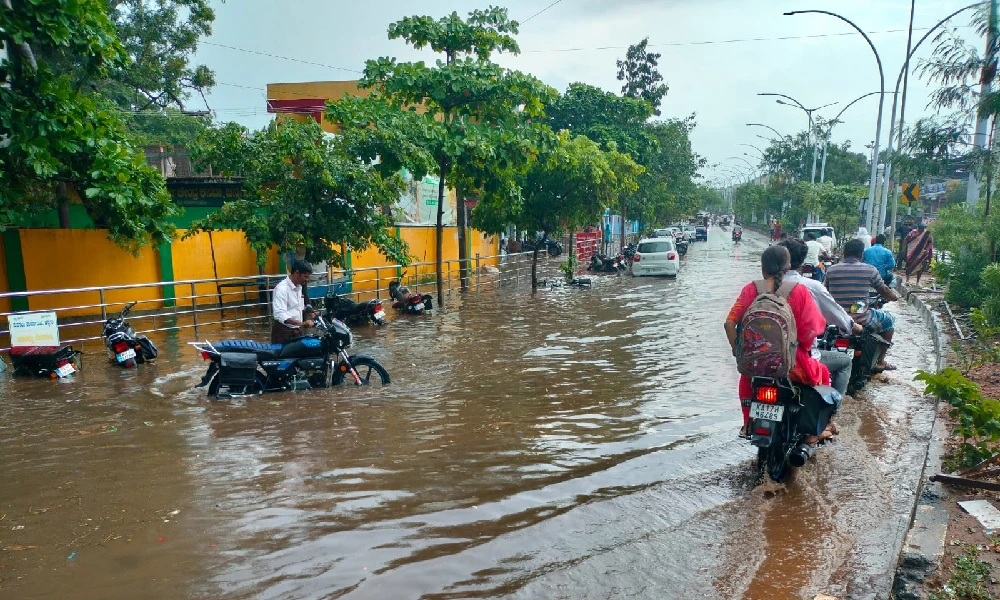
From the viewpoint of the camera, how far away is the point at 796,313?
189 inches

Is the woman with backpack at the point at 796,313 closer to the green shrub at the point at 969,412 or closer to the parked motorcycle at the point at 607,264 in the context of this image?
the green shrub at the point at 969,412

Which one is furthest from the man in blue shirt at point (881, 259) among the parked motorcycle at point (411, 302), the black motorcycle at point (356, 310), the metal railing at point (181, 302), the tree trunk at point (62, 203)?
the tree trunk at point (62, 203)

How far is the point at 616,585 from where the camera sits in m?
3.62

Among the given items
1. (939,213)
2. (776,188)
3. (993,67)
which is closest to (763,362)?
(993,67)

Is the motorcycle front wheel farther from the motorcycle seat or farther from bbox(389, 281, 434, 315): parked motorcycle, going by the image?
bbox(389, 281, 434, 315): parked motorcycle

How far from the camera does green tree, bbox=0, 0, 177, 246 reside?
30.0 feet

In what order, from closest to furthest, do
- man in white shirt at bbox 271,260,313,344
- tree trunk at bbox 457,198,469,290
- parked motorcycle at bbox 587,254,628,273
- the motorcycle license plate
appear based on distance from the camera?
the motorcycle license plate
man in white shirt at bbox 271,260,313,344
tree trunk at bbox 457,198,469,290
parked motorcycle at bbox 587,254,628,273

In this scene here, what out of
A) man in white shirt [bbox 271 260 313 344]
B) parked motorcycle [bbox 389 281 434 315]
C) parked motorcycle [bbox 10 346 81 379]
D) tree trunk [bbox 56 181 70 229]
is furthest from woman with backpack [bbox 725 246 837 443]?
tree trunk [bbox 56 181 70 229]

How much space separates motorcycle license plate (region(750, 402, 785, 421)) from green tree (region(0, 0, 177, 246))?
8948 millimetres

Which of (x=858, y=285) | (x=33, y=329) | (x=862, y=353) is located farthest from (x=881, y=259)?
(x=33, y=329)

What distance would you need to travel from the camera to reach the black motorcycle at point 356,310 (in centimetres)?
1328

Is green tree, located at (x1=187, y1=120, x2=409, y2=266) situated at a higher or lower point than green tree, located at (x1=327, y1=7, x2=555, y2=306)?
lower

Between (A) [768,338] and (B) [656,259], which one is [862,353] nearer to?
(A) [768,338]

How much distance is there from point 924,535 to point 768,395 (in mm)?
1202
